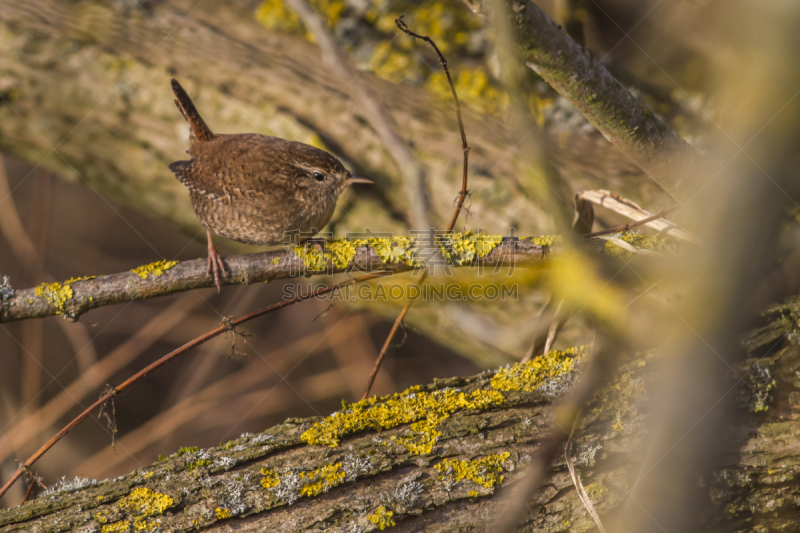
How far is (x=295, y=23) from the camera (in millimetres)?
4234

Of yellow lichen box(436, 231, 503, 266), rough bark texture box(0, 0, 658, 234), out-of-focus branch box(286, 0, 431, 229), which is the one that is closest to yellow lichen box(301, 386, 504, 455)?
yellow lichen box(436, 231, 503, 266)

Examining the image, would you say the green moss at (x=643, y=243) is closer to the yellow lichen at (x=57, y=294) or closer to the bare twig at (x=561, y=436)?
the bare twig at (x=561, y=436)

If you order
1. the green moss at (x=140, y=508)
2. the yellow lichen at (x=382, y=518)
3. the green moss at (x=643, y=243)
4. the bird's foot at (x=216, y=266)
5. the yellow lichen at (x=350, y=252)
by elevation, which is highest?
the bird's foot at (x=216, y=266)

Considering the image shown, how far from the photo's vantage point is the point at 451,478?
159cm

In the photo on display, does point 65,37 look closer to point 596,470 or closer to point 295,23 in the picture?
point 295,23

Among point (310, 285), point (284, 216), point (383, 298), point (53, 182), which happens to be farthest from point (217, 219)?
point (53, 182)

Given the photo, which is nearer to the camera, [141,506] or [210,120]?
[141,506]

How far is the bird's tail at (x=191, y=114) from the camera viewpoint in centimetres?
288

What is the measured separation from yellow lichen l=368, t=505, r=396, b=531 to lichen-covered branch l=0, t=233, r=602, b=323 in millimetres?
940

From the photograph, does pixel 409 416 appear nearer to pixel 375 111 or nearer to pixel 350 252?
pixel 350 252

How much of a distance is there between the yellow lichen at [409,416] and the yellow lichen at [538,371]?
0.07 metres

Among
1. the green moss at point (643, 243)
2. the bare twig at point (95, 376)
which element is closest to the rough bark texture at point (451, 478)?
the green moss at point (643, 243)

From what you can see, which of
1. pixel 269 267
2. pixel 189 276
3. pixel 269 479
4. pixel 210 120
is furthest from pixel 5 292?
pixel 210 120

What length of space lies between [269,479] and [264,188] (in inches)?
55.5
